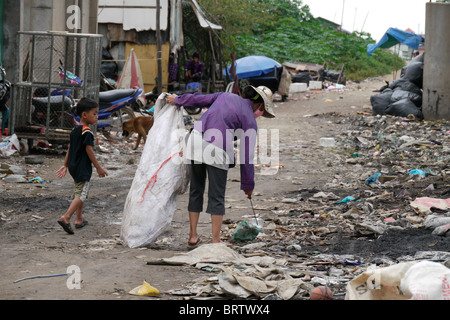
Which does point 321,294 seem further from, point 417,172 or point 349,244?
point 417,172

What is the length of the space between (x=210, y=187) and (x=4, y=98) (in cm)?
567

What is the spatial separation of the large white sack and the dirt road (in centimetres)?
16

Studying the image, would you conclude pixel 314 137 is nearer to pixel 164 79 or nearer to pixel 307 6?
pixel 164 79

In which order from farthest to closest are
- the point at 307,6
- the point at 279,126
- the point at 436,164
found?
the point at 307,6 → the point at 279,126 → the point at 436,164

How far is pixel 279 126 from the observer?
52.0 ft

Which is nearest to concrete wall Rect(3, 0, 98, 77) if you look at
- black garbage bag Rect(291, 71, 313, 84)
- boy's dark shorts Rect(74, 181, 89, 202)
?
boy's dark shorts Rect(74, 181, 89, 202)

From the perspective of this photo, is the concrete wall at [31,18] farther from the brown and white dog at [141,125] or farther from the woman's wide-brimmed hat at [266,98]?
the woman's wide-brimmed hat at [266,98]

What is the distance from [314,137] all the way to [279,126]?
6.44ft

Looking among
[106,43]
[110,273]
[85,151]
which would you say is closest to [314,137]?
[106,43]

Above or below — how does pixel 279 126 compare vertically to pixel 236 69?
below

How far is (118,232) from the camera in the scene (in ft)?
19.1

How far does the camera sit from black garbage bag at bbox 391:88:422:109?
16734 mm

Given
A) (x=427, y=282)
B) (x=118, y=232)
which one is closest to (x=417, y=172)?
(x=118, y=232)

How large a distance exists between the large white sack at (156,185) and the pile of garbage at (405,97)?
1185cm
